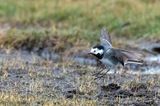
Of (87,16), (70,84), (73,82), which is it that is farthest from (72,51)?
(70,84)

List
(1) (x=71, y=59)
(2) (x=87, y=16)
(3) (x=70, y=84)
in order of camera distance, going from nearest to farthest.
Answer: (3) (x=70, y=84), (1) (x=71, y=59), (2) (x=87, y=16)

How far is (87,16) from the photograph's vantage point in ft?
47.9

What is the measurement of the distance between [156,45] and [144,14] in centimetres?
185

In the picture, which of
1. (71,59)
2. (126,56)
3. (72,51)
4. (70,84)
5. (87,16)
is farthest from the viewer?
(87,16)

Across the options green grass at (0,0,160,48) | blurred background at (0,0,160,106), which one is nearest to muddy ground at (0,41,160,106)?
blurred background at (0,0,160,106)

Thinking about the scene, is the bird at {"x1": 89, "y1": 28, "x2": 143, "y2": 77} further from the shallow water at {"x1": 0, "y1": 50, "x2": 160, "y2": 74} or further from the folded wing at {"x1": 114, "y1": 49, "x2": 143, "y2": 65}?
the shallow water at {"x1": 0, "y1": 50, "x2": 160, "y2": 74}

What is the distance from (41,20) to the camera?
14719 millimetres

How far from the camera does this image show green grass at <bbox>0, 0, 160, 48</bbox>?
1370 centimetres

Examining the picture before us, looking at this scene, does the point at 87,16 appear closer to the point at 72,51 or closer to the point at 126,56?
the point at 72,51

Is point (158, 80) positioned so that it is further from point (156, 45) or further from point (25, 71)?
point (156, 45)

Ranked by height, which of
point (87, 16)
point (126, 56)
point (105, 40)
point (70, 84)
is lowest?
point (70, 84)

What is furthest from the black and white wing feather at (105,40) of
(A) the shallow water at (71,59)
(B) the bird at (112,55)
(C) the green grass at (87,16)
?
(C) the green grass at (87,16)

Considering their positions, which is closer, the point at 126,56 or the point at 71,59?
the point at 126,56

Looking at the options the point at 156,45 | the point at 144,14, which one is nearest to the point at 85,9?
the point at 144,14
